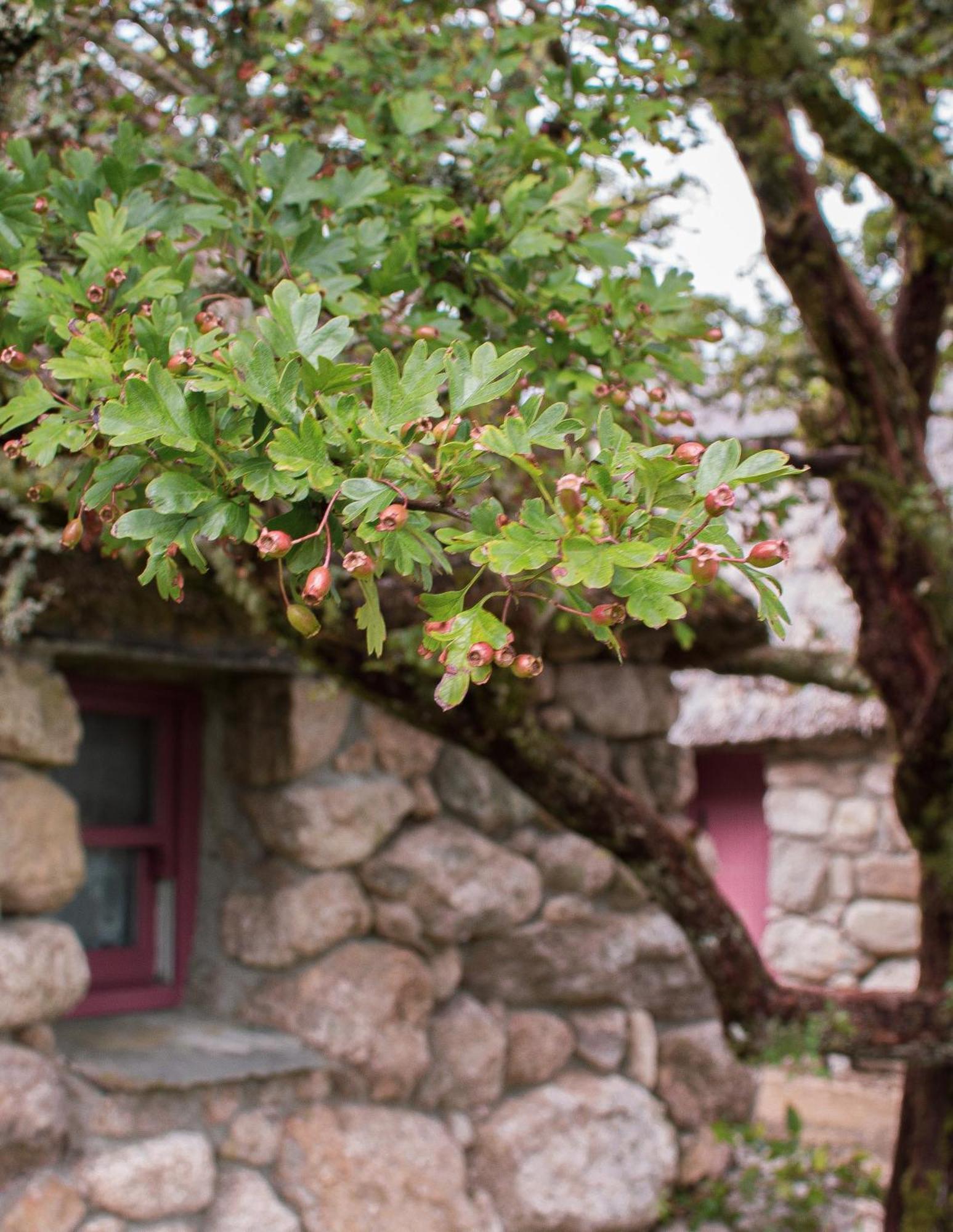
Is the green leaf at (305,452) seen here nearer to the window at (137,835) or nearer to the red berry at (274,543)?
the red berry at (274,543)

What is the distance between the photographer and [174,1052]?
2.33m

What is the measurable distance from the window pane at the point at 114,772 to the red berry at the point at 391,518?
6.62 ft

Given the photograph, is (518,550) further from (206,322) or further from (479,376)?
(206,322)

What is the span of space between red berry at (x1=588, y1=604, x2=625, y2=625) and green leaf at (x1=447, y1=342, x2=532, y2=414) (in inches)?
6.0

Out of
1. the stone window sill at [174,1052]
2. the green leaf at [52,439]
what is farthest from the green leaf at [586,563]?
the stone window sill at [174,1052]

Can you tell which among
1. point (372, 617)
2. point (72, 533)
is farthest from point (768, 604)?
point (72, 533)

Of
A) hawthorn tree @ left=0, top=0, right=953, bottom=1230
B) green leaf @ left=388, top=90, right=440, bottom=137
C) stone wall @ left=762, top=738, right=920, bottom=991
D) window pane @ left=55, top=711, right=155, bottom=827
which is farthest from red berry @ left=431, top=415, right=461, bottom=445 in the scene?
stone wall @ left=762, top=738, right=920, bottom=991

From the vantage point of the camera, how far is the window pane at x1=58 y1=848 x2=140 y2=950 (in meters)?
2.57

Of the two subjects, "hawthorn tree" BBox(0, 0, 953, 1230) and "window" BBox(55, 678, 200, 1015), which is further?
"window" BBox(55, 678, 200, 1015)

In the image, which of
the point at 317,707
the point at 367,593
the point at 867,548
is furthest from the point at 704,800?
the point at 367,593

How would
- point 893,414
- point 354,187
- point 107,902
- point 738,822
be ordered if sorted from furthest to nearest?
point 738,822 → point 893,414 → point 107,902 → point 354,187

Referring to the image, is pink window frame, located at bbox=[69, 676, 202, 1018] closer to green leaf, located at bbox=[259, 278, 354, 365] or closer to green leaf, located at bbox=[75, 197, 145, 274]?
green leaf, located at bbox=[75, 197, 145, 274]

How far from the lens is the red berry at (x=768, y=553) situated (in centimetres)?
75

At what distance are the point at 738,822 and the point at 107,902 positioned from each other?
4.96 meters
